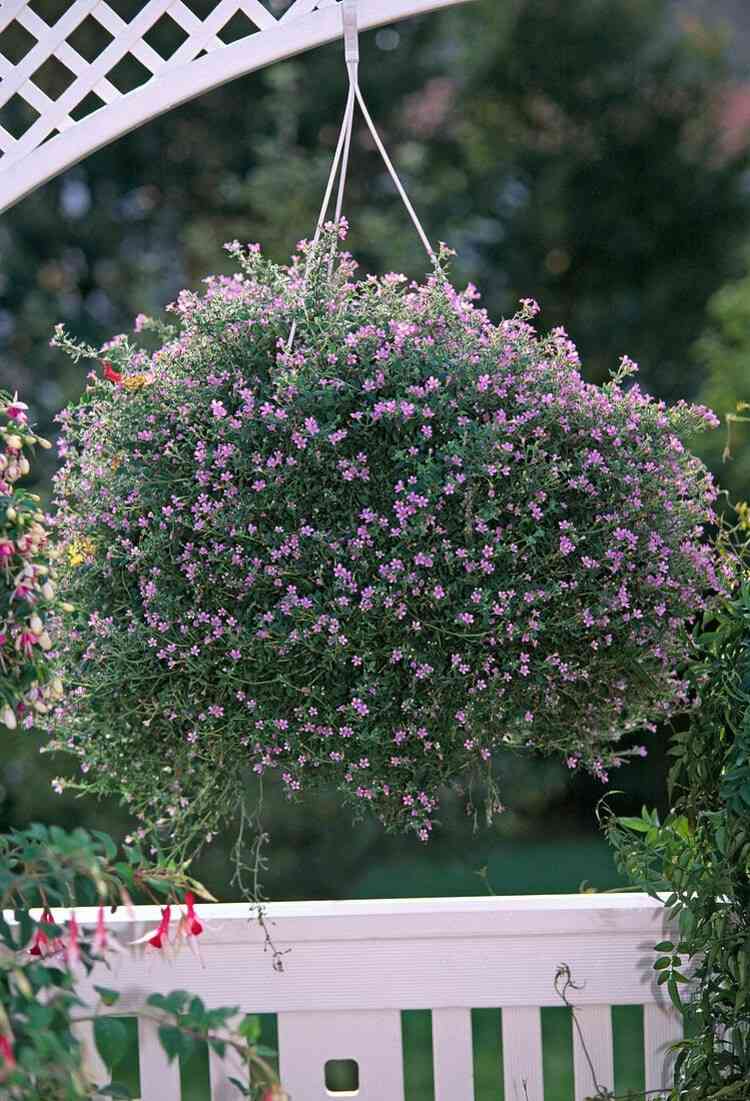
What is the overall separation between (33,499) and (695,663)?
2.80ft

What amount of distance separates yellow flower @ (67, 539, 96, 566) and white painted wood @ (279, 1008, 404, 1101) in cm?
67

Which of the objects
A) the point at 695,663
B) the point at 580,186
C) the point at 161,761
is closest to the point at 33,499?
the point at 161,761

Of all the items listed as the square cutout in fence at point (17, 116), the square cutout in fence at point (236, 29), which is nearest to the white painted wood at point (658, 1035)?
the square cutout in fence at point (17, 116)

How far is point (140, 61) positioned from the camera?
1812mm

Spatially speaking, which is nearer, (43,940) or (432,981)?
(43,940)

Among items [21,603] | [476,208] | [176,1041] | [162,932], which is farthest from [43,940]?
[476,208]

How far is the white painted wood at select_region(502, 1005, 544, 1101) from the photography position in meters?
1.82

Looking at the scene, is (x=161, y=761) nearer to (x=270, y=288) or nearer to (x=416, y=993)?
(x=416, y=993)

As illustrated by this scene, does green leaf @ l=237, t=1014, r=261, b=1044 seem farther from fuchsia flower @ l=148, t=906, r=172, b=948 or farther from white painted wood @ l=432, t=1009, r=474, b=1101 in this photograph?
white painted wood @ l=432, t=1009, r=474, b=1101

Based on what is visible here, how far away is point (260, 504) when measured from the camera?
158 cm

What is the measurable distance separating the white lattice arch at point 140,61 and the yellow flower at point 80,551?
492 mm

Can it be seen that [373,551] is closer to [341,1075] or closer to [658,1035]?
[658,1035]

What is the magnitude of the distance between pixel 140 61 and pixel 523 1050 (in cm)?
146

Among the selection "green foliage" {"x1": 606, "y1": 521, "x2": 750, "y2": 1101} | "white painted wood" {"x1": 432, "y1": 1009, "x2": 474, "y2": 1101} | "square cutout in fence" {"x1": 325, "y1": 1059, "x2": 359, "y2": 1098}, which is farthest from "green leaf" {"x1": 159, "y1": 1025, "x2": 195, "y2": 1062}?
"square cutout in fence" {"x1": 325, "y1": 1059, "x2": 359, "y2": 1098}
